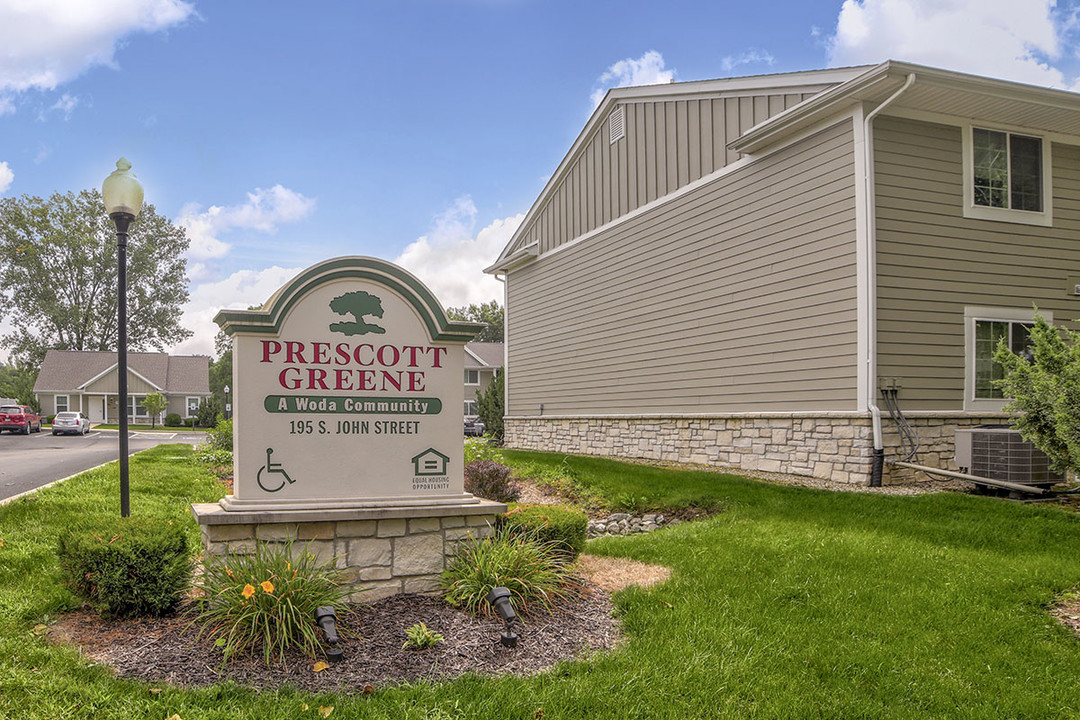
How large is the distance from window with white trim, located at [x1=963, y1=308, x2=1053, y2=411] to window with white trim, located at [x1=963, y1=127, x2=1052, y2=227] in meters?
1.44

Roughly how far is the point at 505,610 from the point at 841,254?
26.2ft

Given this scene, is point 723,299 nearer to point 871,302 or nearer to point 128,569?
point 871,302

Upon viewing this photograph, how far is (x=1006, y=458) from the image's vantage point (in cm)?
937

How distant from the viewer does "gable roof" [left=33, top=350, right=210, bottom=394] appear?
47281 mm

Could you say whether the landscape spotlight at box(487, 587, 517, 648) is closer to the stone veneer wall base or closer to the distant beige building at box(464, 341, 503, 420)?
the stone veneer wall base

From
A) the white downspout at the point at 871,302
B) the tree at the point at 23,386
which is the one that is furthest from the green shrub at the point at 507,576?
the tree at the point at 23,386

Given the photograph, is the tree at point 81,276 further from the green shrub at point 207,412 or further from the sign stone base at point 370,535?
the sign stone base at point 370,535

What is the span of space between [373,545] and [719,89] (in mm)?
10677

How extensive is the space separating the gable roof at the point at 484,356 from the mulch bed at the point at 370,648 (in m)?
41.7

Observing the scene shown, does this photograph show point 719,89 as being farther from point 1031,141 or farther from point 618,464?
point 618,464

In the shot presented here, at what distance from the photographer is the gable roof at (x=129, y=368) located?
4728 centimetres

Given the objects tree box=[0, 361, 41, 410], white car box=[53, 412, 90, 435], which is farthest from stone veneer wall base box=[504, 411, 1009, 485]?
tree box=[0, 361, 41, 410]

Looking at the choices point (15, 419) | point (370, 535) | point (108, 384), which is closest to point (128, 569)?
point (370, 535)

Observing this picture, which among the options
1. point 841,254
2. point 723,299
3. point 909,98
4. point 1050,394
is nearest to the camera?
point 1050,394
